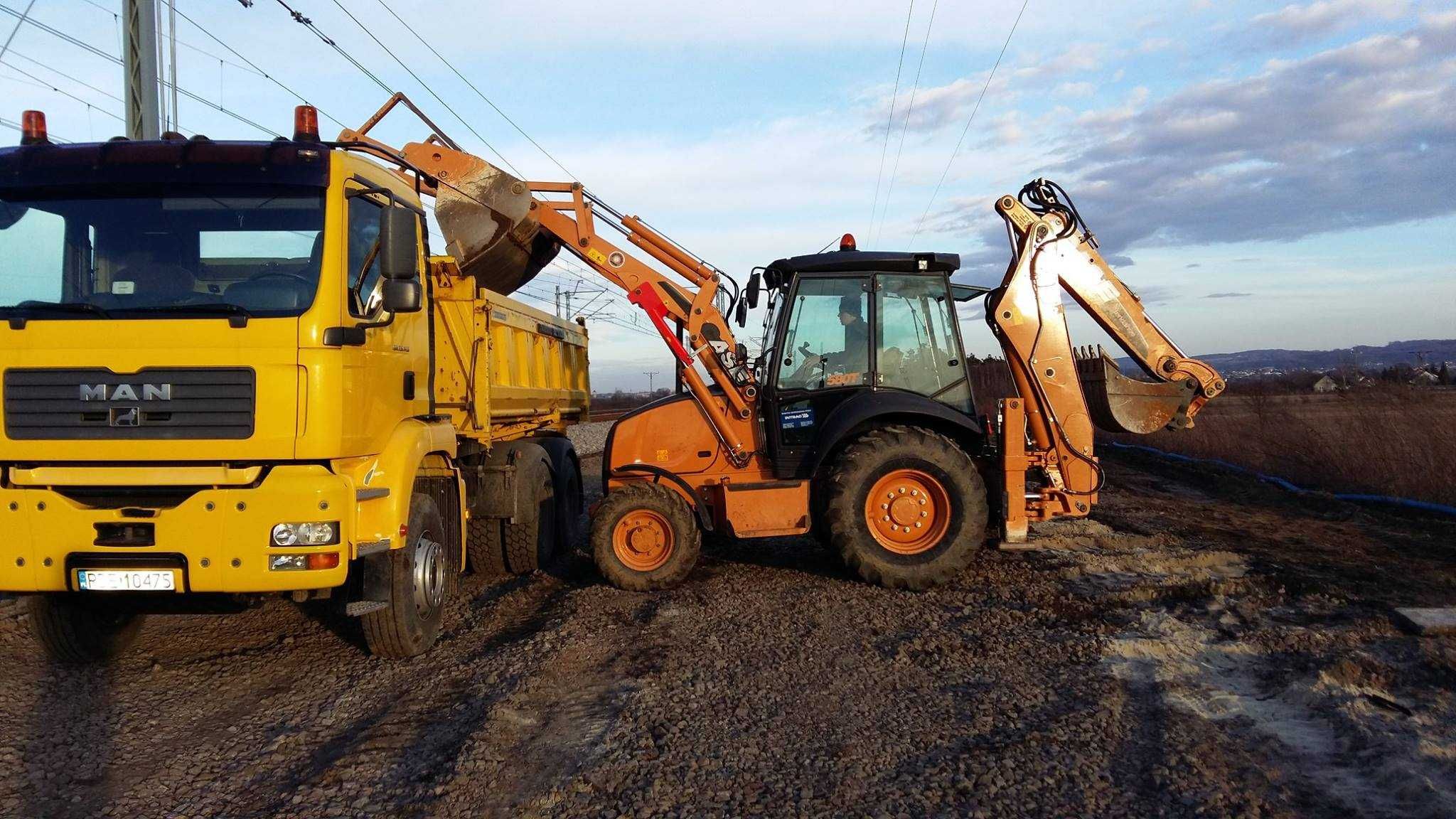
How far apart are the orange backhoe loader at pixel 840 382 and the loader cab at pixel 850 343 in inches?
0.5

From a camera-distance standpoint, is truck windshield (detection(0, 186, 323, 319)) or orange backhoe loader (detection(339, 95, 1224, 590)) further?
orange backhoe loader (detection(339, 95, 1224, 590))

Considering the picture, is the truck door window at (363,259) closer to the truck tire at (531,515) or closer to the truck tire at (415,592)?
the truck tire at (415,592)

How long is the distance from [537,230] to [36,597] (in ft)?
14.8

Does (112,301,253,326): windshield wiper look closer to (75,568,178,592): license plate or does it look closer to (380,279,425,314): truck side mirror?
(380,279,425,314): truck side mirror

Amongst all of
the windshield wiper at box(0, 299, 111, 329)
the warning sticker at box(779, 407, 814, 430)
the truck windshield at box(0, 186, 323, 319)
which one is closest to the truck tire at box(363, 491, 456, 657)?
the truck windshield at box(0, 186, 323, 319)

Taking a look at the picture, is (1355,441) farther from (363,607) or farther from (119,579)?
(119,579)

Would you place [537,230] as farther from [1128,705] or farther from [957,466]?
[1128,705]

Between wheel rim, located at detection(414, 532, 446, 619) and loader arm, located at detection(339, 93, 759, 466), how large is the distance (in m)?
2.71

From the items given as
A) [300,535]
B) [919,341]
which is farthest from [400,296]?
[919,341]

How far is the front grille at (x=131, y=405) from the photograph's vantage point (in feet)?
15.9

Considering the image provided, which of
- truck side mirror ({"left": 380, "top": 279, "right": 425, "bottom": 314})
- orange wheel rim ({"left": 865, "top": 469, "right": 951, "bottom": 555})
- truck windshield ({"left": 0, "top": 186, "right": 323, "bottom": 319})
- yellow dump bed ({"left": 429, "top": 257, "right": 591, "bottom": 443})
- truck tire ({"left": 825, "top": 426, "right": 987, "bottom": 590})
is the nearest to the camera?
truck windshield ({"left": 0, "top": 186, "right": 323, "bottom": 319})

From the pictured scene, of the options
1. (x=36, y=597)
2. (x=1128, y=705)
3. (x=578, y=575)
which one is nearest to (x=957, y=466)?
(x=1128, y=705)

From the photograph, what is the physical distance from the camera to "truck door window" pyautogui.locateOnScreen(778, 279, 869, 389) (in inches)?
319

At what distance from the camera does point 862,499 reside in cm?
762
